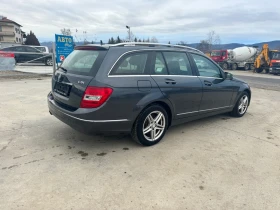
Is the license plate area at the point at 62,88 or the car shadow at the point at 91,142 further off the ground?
the license plate area at the point at 62,88

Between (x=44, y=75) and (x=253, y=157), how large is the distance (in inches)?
468

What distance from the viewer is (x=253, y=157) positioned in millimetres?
3504

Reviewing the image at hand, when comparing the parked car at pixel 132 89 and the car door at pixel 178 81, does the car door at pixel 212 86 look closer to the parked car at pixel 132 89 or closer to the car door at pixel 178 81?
the parked car at pixel 132 89

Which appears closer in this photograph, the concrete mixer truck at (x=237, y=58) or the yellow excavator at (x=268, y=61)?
the yellow excavator at (x=268, y=61)

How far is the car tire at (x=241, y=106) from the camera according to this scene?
5.54 metres

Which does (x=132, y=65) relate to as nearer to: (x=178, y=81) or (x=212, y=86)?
(x=178, y=81)

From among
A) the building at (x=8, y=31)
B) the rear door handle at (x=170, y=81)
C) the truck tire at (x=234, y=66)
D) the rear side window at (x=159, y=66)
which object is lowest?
the rear door handle at (x=170, y=81)

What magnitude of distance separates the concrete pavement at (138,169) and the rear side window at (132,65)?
1.23m

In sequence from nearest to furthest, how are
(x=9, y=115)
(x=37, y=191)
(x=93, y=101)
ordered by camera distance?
1. (x=37, y=191)
2. (x=93, y=101)
3. (x=9, y=115)

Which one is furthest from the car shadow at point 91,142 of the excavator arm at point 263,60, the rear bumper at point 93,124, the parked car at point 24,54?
the excavator arm at point 263,60

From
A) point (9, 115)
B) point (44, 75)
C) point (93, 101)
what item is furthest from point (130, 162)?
point (44, 75)

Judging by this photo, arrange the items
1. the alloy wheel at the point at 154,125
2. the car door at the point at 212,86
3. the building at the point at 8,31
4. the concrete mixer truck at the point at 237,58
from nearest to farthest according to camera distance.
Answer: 1. the alloy wheel at the point at 154,125
2. the car door at the point at 212,86
3. the concrete mixer truck at the point at 237,58
4. the building at the point at 8,31

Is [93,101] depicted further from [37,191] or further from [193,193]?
[193,193]

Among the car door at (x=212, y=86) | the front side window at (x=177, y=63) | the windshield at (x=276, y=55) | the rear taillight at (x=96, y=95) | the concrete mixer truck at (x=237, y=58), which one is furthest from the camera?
the concrete mixer truck at (x=237, y=58)
